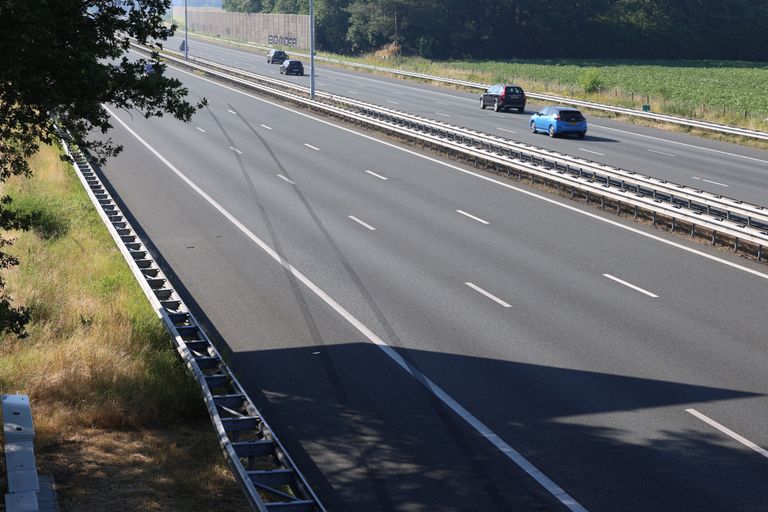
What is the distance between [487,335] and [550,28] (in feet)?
368

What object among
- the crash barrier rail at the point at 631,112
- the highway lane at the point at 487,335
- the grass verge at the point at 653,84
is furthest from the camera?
the grass verge at the point at 653,84

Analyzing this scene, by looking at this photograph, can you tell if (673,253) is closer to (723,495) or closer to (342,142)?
(723,495)

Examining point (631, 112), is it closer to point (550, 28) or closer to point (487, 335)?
point (487, 335)

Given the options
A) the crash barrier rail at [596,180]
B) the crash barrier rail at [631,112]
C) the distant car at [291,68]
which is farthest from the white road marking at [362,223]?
the distant car at [291,68]

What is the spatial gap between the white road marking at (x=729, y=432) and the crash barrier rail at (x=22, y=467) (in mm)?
7784

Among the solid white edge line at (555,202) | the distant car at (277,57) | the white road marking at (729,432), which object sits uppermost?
the distant car at (277,57)

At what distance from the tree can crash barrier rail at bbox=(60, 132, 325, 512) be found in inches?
30.0

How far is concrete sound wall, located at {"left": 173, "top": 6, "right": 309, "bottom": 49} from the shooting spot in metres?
127

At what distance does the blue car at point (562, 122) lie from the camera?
41094mm

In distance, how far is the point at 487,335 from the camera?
15.7m

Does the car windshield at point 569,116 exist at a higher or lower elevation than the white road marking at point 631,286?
higher

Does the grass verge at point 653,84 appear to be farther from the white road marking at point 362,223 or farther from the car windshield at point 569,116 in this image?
the white road marking at point 362,223

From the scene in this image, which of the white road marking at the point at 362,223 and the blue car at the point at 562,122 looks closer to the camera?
the white road marking at the point at 362,223

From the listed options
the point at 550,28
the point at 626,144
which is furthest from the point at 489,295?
the point at 550,28
